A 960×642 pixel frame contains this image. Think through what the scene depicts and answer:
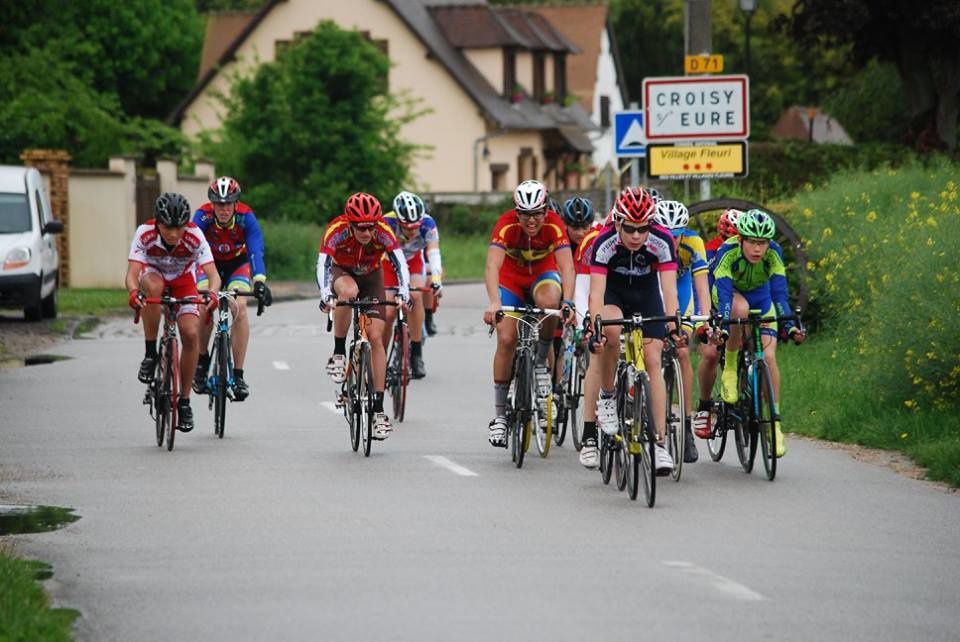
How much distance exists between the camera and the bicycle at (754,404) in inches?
499

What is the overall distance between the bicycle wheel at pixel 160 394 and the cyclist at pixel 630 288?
3434mm

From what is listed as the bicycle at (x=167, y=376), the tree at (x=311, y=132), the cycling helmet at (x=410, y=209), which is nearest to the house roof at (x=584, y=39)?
the tree at (x=311, y=132)

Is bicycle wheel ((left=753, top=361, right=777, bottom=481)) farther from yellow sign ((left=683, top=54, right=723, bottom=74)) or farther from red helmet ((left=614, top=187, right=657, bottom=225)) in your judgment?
yellow sign ((left=683, top=54, right=723, bottom=74))

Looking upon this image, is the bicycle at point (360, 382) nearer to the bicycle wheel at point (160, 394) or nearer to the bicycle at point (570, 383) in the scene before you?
the bicycle wheel at point (160, 394)

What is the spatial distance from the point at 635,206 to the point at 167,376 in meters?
4.18

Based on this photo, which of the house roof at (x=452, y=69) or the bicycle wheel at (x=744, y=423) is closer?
the bicycle wheel at (x=744, y=423)

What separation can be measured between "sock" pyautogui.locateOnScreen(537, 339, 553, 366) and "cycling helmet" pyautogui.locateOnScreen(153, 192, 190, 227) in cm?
260

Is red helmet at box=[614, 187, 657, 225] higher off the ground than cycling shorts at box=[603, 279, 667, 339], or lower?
higher

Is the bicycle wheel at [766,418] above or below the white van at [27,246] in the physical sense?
below

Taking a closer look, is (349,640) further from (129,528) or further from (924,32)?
(924,32)

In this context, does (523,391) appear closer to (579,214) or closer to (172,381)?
(579,214)

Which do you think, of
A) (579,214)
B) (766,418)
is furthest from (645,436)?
(579,214)

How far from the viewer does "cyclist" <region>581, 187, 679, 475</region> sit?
11.8m

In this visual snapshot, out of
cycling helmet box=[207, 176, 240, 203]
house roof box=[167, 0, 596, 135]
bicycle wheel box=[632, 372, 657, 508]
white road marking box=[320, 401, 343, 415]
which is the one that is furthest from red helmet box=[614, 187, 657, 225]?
house roof box=[167, 0, 596, 135]
